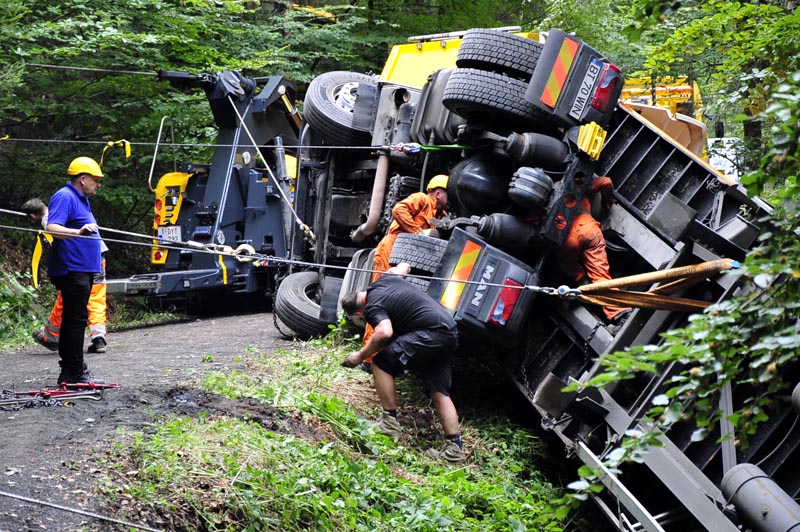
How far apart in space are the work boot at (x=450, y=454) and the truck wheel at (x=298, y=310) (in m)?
2.77

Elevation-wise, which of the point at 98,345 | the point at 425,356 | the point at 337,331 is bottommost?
the point at 98,345

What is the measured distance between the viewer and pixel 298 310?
8.92 metres

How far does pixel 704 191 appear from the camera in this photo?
6273 mm

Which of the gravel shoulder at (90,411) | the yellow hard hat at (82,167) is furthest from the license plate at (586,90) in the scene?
the yellow hard hat at (82,167)

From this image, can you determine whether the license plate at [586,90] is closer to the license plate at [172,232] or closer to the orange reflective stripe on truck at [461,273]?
the orange reflective stripe on truck at [461,273]

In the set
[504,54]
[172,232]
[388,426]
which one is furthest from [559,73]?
[172,232]

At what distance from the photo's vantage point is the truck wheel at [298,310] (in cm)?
884

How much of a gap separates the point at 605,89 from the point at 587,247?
3.74ft

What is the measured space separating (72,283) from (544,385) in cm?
323

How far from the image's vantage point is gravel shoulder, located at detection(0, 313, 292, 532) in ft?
13.3

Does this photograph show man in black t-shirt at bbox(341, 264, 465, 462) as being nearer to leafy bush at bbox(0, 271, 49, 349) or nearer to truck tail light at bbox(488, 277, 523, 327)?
truck tail light at bbox(488, 277, 523, 327)

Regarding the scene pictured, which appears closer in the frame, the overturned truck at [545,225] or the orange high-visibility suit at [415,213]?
the overturned truck at [545,225]

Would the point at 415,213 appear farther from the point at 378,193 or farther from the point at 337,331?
the point at 337,331

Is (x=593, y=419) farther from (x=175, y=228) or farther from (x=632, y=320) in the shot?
(x=175, y=228)
